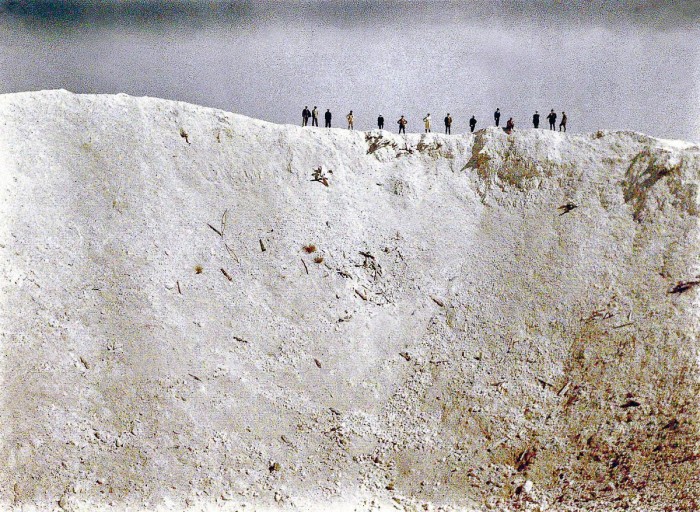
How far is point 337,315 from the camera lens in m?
20.5

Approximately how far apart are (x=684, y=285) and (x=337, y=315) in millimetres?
13450

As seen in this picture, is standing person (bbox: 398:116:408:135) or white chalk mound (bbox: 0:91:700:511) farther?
standing person (bbox: 398:116:408:135)

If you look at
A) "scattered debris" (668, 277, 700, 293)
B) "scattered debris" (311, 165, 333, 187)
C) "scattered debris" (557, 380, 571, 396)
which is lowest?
"scattered debris" (557, 380, 571, 396)

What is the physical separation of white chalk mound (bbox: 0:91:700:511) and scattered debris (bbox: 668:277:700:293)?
13 cm

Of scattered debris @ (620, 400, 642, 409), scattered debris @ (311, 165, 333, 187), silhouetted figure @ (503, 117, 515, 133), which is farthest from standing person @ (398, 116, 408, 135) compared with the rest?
scattered debris @ (620, 400, 642, 409)

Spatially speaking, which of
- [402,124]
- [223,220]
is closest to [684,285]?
[402,124]

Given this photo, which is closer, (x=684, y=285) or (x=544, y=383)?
(x=544, y=383)

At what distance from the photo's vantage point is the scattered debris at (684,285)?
66.0 feet

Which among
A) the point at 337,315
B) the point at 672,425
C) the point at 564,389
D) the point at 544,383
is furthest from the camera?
the point at 337,315

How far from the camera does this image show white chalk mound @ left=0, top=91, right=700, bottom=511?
1678cm

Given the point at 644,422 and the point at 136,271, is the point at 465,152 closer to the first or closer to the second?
the point at 644,422

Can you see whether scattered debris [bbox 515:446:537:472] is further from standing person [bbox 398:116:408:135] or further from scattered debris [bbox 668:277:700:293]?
standing person [bbox 398:116:408:135]

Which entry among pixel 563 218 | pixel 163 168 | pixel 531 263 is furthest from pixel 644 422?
pixel 163 168

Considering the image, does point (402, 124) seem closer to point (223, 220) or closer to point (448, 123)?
point (448, 123)
